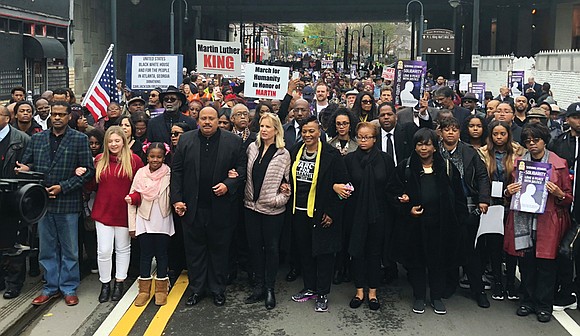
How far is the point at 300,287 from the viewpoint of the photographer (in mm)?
7344

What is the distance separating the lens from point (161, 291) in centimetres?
673

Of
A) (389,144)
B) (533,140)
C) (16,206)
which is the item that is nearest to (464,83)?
(389,144)

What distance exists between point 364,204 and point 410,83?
570 cm

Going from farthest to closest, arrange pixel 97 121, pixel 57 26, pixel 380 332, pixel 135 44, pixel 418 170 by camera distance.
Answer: pixel 135 44, pixel 57 26, pixel 97 121, pixel 418 170, pixel 380 332

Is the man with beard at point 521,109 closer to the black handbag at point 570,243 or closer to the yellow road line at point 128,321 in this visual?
the black handbag at point 570,243

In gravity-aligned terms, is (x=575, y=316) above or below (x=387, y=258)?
below

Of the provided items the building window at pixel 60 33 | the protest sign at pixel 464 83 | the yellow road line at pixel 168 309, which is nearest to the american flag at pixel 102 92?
the yellow road line at pixel 168 309

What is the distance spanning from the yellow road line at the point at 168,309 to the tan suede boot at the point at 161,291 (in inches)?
2.4

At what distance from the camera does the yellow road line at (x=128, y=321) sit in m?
5.94

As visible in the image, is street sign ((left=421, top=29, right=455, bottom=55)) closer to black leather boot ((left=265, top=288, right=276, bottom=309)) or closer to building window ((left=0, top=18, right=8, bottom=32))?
building window ((left=0, top=18, right=8, bottom=32))

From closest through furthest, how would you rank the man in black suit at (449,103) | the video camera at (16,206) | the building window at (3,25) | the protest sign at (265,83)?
the video camera at (16,206), the man in black suit at (449,103), the protest sign at (265,83), the building window at (3,25)

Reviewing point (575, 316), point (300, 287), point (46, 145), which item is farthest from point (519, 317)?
point (46, 145)

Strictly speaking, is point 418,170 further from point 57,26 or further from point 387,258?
point 57,26

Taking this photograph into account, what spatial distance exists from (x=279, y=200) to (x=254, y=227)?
0.41 meters
